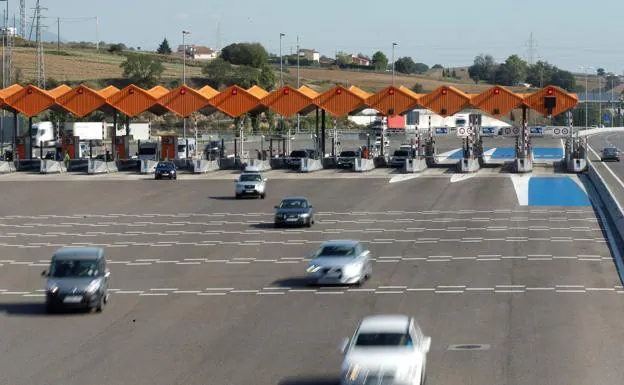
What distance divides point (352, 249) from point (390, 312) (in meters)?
5.68

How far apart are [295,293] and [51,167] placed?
2032 inches

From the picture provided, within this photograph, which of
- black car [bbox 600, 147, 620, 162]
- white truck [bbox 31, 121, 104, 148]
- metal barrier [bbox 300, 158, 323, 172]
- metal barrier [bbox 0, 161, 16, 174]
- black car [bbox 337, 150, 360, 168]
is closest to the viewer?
metal barrier [bbox 300, 158, 323, 172]

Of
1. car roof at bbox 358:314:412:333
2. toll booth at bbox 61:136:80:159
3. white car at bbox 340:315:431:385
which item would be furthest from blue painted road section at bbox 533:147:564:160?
white car at bbox 340:315:431:385

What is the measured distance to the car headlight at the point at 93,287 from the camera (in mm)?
29558

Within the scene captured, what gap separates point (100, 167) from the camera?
80750 millimetres

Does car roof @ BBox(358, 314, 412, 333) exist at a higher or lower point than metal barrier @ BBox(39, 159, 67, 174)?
lower

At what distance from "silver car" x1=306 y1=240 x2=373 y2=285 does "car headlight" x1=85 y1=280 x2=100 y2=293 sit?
656 centimetres

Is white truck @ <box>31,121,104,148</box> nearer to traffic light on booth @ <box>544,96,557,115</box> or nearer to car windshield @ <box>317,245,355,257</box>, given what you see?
traffic light on booth @ <box>544,96,557,115</box>

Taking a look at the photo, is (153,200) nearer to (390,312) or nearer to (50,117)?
(390,312)

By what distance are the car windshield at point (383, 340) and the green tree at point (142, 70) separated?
14557 centimetres

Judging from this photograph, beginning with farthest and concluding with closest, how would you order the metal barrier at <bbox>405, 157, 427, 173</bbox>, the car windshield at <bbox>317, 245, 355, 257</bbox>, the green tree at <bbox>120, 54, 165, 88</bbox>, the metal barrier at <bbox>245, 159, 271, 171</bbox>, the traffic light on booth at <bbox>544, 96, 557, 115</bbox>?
the green tree at <bbox>120, 54, 165, 88</bbox> < the metal barrier at <bbox>245, 159, 271, 171</bbox> < the traffic light on booth at <bbox>544, 96, 557, 115</bbox> < the metal barrier at <bbox>405, 157, 427, 173</bbox> < the car windshield at <bbox>317, 245, 355, 257</bbox>

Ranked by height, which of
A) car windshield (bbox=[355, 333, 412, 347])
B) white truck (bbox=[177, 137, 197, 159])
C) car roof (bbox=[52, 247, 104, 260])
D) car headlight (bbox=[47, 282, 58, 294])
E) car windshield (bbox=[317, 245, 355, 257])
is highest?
white truck (bbox=[177, 137, 197, 159])

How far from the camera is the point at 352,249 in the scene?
113ft

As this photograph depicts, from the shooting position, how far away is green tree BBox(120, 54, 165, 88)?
16438 centimetres
